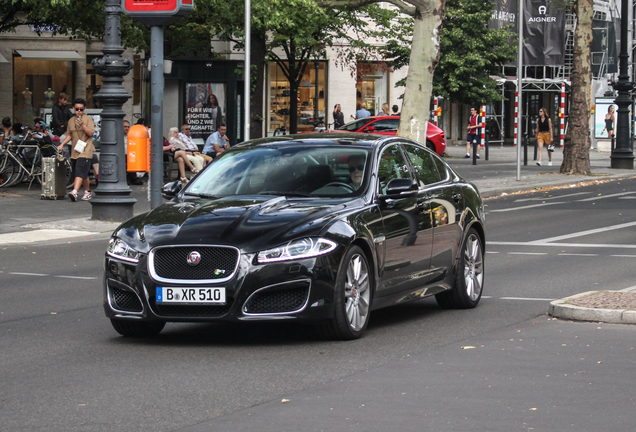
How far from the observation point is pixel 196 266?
776cm

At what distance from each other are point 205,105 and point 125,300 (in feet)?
84.0

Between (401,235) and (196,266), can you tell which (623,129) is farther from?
(196,266)

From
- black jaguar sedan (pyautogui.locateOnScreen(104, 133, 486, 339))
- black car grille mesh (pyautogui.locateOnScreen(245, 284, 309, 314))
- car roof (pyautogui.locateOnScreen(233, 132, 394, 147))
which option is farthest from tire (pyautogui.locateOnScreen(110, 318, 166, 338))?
car roof (pyautogui.locateOnScreen(233, 132, 394, 147))

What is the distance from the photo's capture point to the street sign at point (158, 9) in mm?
18203

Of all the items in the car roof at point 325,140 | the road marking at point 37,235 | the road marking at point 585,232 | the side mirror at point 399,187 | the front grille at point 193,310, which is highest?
the car roof at point 325,140

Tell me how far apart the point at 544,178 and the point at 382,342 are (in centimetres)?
2250

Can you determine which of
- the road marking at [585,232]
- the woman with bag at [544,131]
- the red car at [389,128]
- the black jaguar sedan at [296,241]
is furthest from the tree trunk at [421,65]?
the black jaguar sedan at [296,241]

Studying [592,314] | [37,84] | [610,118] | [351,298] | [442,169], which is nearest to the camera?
[351,298]

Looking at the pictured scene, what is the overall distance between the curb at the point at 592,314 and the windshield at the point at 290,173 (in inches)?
78.5

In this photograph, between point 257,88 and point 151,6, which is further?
point 257,88

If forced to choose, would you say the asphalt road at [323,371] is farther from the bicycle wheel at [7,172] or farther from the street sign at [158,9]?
the bicycle wheel at [7,172]

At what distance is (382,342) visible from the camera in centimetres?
827

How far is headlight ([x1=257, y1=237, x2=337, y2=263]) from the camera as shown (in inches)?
303

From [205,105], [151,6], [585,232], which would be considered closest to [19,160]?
[151,6]
